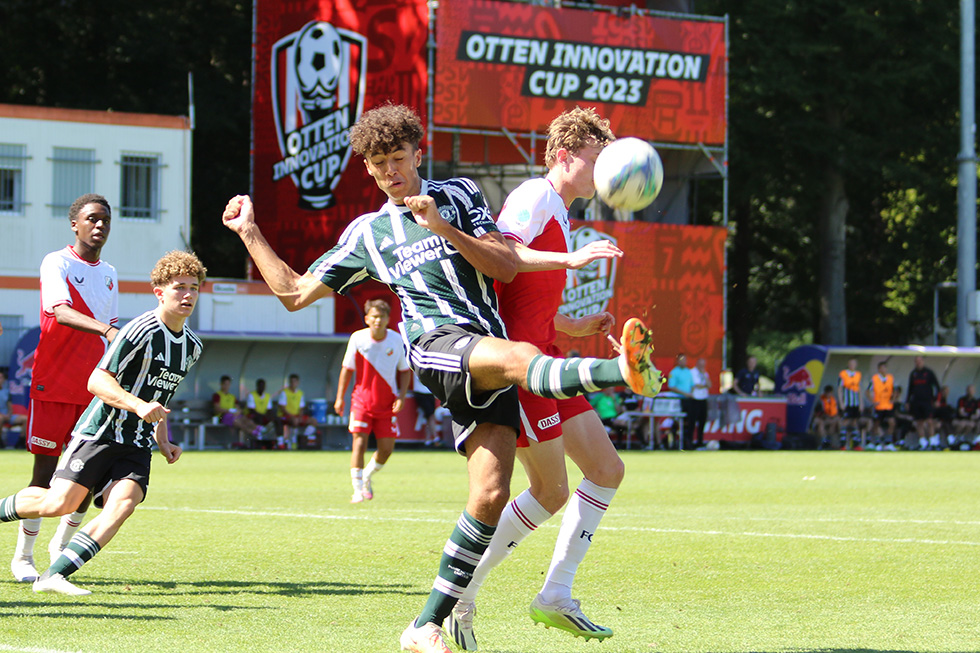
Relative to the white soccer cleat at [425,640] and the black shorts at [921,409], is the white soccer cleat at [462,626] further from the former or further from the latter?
the black shorts at [921,409]

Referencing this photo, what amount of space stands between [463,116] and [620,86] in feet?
14.1

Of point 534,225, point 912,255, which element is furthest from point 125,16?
point 534,225

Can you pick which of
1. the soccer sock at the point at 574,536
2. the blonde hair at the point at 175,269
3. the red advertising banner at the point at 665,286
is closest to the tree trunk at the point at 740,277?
the red advertising banner at the point at 665,286

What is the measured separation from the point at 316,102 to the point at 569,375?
29.1 meters

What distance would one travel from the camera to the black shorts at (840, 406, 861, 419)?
31078 mm

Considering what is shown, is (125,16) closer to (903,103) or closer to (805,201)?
(805,201)

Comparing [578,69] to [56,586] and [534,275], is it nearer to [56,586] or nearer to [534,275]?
[56,586]

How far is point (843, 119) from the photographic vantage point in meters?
40.9

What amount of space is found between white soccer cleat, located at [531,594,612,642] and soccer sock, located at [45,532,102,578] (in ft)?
8.45

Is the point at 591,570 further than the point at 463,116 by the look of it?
No

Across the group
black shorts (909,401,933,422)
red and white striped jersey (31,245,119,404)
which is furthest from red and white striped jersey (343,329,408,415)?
black shorts (909,401,933,422)

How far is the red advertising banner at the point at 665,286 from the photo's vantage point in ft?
106

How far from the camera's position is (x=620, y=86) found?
32844 mm

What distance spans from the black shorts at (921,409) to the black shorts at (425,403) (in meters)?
11.3
